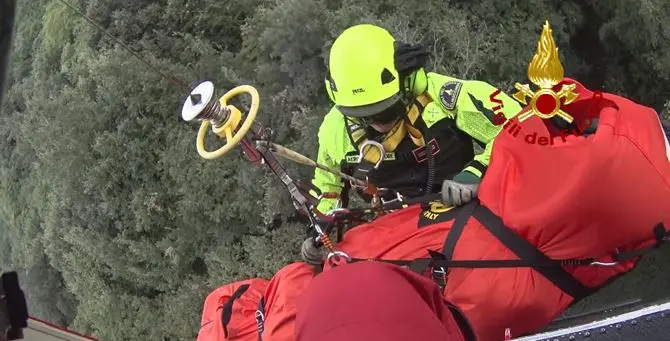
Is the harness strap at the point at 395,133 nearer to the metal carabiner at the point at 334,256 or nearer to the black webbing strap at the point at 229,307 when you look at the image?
the metal carabiner at the point at 334,256

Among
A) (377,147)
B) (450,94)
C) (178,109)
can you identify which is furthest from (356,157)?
(178,109)

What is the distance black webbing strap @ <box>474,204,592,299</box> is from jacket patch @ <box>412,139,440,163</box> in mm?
593

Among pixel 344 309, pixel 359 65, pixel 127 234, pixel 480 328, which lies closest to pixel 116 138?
pixel 127 234

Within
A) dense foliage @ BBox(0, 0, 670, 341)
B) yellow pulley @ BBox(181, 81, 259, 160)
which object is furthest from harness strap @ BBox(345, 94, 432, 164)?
dense foliage @ BBox(0, 0, 670, 341)

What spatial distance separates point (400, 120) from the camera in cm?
A: 284

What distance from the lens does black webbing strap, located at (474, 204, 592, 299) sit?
2189 millimetres

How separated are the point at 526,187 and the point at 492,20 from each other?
5240 millimetres

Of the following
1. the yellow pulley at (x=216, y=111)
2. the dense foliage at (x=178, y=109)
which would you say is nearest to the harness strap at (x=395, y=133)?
the yellow pulley at (x=216, y=111)

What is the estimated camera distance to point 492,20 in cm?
700

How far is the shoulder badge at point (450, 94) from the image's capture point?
2.75m

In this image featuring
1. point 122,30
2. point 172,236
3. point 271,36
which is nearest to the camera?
point 271,36

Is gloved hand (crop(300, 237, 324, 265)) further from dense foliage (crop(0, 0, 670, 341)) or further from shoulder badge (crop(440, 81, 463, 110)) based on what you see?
dense foliage (crop(0, 0, 670, 341))

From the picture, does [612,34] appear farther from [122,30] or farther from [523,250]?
[122,30]

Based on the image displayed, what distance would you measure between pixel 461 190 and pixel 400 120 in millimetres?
511
